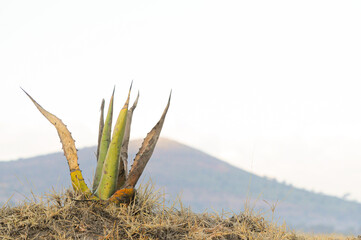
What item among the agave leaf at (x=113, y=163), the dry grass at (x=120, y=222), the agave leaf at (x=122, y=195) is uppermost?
the agave leaf at (x=113, y=163)

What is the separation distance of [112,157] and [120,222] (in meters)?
0.74

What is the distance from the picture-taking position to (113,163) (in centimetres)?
489

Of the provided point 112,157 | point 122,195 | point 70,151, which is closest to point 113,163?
point 112,157

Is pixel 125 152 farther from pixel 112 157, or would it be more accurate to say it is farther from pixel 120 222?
pixel 120 222

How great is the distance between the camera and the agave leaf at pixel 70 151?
5090 mm

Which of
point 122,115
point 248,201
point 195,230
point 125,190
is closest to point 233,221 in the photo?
point 248,201

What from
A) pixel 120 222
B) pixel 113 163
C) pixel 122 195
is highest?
pixel 113 163

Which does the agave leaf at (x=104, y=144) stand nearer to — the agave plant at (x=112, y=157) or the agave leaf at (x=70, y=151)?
the agave plant at (x=112, y=157)

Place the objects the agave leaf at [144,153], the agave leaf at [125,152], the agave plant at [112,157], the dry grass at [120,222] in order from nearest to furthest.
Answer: the dry grass at [120,222]
the agave plant at [112,157]
the agave leaf at [144,153]
the agave leaf at [125,152]

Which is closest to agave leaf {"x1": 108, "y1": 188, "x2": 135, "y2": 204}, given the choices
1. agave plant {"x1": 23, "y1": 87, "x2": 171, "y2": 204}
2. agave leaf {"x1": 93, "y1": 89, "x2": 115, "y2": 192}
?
agave plant {"x1": 23, "y1": 87, "x2": 171, "y2": 204}

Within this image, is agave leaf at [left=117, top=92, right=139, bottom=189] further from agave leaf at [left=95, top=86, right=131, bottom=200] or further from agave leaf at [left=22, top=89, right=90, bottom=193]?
agave leaf at [left=22, top=89, right=90, bottom=193]

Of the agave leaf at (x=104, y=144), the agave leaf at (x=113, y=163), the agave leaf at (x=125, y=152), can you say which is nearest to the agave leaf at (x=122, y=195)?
the agave leaf at (x=113, y=163)

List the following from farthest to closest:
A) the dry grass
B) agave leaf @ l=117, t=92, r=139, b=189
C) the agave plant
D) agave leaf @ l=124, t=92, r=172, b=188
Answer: agave leaf @ l=117, t=92, r=139, b=189, agave leaf @ l=124, t=92, r=172, b=188, the agave plant, the dry grass

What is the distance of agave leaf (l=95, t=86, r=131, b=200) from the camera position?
4832 millimetres
